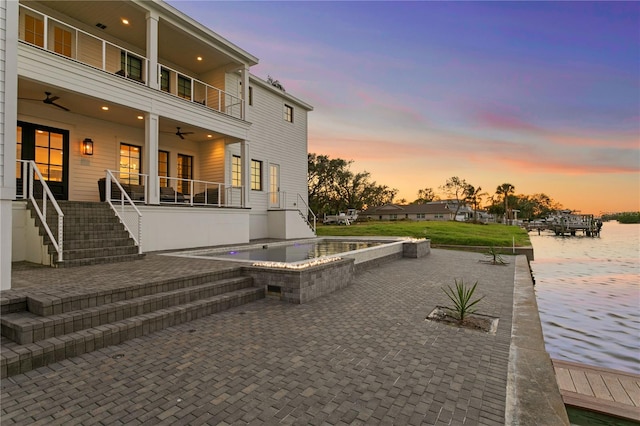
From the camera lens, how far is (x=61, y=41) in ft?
32.5

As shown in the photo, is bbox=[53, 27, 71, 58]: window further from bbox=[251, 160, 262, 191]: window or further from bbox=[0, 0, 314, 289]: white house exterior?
bbox=[251, 160, 262, 191]: window

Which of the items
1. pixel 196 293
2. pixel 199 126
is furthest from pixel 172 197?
pixel 196 293

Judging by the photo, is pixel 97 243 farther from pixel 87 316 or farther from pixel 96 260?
pixel 87 316

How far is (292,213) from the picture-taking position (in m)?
15.2

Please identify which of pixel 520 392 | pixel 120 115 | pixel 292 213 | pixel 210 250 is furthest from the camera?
pixel 292 213

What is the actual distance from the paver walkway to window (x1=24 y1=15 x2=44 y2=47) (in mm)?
10497

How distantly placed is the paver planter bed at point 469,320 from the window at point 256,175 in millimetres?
11804

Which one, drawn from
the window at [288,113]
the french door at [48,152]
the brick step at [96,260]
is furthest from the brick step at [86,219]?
the window at [288,113]

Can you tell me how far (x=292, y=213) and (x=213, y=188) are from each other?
3.72m

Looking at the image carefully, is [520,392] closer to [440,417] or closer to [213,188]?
→ [440,417]

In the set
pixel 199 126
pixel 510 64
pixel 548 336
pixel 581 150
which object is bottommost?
pixel 548 336

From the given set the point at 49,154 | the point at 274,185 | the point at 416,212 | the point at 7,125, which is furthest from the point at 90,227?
the point at 416,212

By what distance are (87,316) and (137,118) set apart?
922 cm

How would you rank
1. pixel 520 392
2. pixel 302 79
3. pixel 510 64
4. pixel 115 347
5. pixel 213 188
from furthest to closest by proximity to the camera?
pixel 302 79
pixel 510 64
pixel 213 188
pixel 115 347
pixel 520 392
